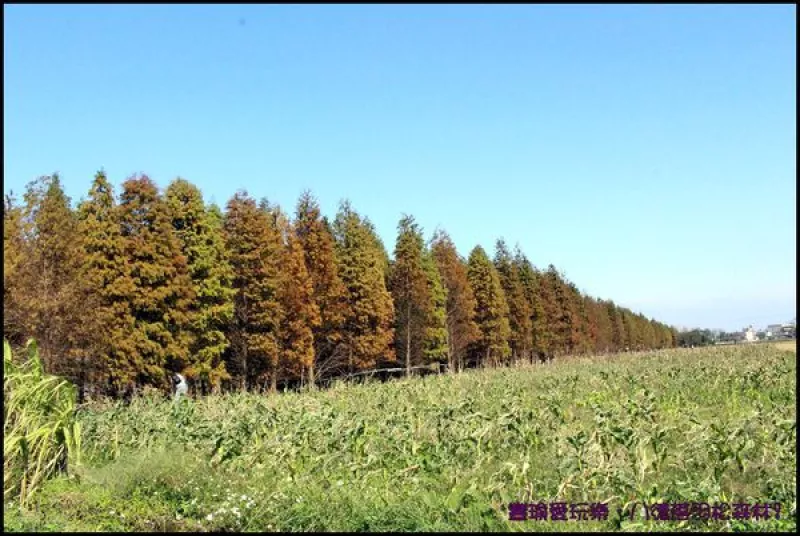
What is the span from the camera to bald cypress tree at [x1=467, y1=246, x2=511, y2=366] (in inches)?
1411

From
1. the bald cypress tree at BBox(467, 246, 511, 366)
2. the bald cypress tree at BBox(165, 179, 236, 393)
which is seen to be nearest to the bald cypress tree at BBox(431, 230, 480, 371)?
the bald cypress tree at BBox(467, 246, 511, 366)

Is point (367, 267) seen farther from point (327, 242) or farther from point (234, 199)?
point (234, 199)

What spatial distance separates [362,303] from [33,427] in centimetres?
2026

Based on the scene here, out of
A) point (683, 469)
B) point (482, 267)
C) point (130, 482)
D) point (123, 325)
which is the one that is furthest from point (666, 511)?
point (482, 267)

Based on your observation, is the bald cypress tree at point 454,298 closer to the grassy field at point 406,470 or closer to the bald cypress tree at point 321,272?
the bald cypress tree at point 321,272

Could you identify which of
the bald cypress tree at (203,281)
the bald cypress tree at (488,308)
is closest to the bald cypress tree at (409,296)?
the bald cypress tree at (488,308)

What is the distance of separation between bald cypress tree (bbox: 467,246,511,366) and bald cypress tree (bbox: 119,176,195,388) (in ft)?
65.7

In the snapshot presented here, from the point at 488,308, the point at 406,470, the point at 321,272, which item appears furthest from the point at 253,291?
the point at 488,308

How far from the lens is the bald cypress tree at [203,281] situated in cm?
1992

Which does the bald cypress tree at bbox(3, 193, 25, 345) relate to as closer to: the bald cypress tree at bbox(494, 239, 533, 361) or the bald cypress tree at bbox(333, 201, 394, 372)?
the bald cypress tree at bbox(333, 201, 394, 372)

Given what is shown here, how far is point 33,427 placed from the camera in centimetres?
582

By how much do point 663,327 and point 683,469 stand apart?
321 feet

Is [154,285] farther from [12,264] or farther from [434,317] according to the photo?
[434,317]

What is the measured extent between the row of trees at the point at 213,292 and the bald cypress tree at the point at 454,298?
0.07 m
